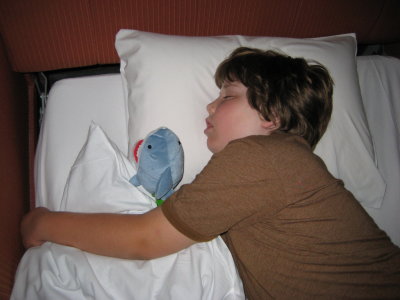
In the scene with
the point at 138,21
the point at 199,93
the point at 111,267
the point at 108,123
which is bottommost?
the point at 111,267

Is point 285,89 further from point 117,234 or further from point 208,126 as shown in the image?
point 117,234

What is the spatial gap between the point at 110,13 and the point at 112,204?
2.18 feet

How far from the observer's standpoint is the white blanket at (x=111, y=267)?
662 mm

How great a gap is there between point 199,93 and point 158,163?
Result: 1.06 feet

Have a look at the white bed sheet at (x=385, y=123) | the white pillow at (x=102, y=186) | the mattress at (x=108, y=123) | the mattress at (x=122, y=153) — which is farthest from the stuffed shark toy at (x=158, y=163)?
the white bed sheet at (x=385, y=123)

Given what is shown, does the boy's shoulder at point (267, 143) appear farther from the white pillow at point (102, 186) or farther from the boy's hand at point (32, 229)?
the boy's hand at point (32, 229)

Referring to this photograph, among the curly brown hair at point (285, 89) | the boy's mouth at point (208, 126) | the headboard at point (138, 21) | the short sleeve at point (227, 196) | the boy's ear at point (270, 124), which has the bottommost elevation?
the short sleeve at point (227, 196)

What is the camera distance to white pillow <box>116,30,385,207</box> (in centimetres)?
94

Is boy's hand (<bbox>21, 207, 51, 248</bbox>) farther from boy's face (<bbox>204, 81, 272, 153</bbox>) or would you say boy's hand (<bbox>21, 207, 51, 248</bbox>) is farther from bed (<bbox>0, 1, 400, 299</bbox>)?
boy's face (<bbox>204, 81, 272, 153</bbox>)

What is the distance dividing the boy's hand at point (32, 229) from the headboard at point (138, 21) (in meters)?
0.56

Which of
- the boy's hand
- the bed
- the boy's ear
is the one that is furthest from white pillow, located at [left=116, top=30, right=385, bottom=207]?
the boy's hand

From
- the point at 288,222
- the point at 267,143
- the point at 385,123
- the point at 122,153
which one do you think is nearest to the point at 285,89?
the point at 267,143

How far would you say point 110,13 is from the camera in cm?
98

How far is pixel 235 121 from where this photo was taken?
83cm
